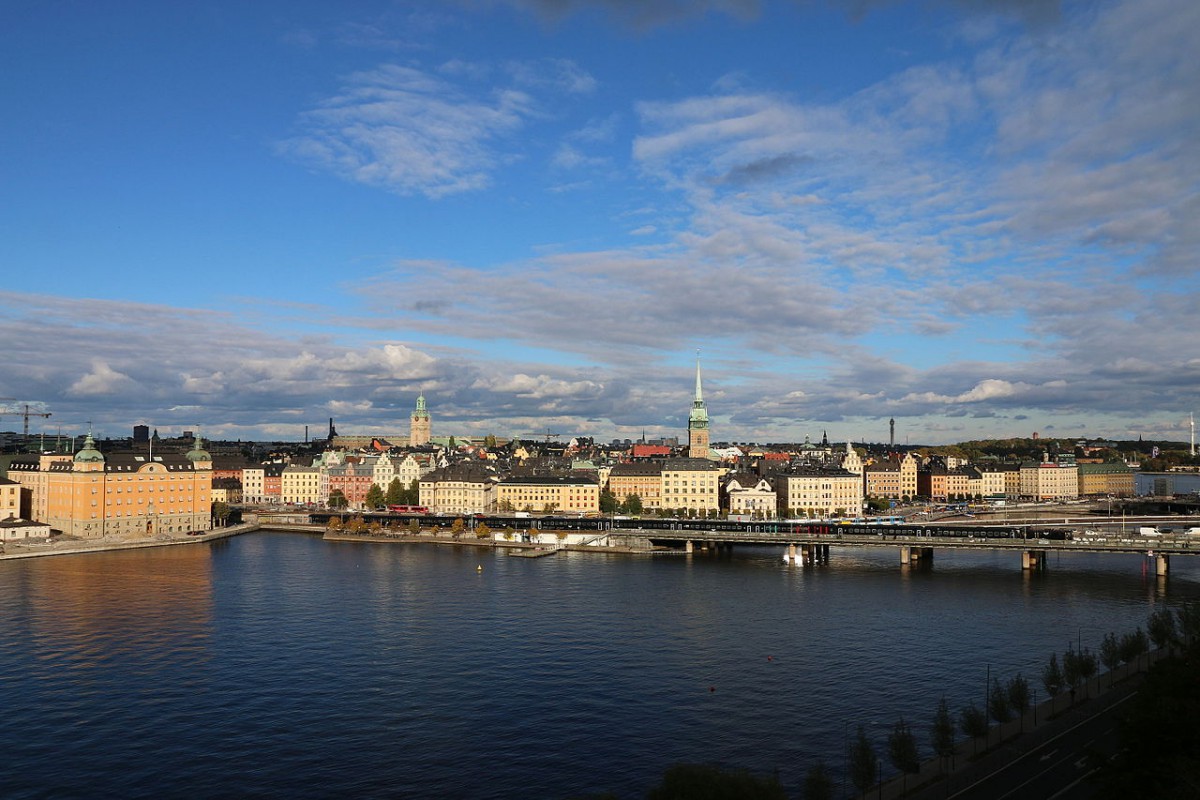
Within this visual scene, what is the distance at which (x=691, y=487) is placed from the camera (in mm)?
108500

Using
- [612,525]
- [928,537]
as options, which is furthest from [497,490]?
[928,537]

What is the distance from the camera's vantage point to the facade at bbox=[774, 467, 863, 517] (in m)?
109

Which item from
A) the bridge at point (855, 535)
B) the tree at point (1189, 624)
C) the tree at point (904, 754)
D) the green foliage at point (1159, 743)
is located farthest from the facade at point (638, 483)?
the green foliage at point (1159, 743)

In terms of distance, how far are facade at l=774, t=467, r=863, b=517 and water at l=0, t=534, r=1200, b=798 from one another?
151ft

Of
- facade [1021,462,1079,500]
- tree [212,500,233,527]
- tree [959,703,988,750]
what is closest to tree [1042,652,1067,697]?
tree [959,703,988,750]

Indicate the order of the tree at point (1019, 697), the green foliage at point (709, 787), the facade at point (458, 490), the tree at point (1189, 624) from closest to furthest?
1. the green foliage at point (709, 787)
2. the tree at point (1019, 697)
3. the tree at point (1189, 624)
4. the facade at point (458, 490)

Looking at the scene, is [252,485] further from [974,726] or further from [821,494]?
[974,726]

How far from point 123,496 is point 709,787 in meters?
76.4

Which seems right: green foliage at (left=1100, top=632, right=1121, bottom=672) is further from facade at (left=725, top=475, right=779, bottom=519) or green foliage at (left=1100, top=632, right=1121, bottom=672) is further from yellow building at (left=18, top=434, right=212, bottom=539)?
yellow building at (left=18, top=434, right=212, bottom=539)

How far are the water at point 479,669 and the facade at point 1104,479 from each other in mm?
98700

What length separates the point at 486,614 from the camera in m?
46.5

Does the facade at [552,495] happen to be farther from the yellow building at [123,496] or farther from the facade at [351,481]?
the yellow building at [123,496]


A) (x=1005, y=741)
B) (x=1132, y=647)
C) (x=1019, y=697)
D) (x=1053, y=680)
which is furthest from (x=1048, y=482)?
(x=1005, y=741)

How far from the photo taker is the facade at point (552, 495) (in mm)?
106250
